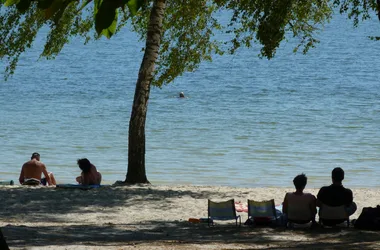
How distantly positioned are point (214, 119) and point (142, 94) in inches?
726

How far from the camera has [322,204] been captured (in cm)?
1206

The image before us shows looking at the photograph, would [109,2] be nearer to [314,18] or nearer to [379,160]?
[314,18]

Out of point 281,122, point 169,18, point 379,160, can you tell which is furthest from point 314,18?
point 281,122

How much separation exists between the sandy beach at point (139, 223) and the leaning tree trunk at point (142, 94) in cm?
48

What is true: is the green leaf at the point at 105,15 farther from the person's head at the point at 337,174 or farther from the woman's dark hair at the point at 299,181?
the woman's dark hair at the point at 299,181

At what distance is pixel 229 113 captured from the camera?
37.4 m

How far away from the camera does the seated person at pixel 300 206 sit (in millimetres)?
11992

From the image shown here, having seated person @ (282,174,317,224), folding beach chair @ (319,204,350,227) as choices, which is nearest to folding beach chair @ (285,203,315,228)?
seated person @ (282,174,317,224)

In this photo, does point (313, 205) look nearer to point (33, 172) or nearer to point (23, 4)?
point (33, 172)

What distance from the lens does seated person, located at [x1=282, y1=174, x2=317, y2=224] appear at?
1199 centimetres

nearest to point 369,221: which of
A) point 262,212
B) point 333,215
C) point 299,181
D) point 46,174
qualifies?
point 333,215

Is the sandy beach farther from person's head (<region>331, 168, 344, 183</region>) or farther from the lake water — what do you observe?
the lake water

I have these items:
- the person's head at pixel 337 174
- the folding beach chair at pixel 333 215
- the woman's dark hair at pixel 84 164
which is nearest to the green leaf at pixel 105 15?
the person's head at pixel 337 174

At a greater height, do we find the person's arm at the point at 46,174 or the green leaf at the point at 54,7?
the green leaf at the point at 54,7
